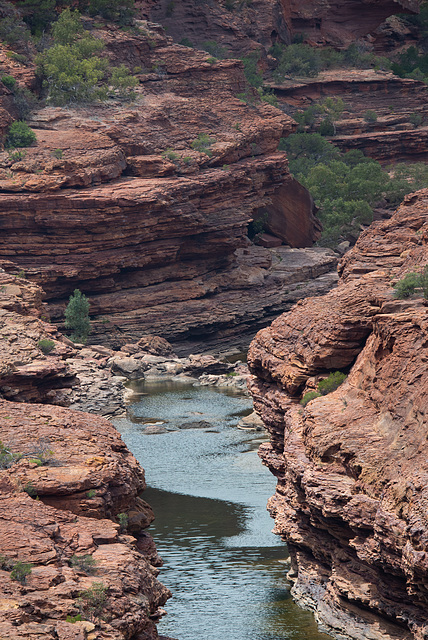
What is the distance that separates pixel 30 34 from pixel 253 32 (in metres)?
40.1

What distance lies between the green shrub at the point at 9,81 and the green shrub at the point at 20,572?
5458 centimetres

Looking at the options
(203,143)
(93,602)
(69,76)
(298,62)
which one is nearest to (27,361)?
(93,602)

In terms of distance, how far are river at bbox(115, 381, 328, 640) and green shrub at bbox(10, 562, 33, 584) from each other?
8.49 meters

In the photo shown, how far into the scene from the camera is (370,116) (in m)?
96.9

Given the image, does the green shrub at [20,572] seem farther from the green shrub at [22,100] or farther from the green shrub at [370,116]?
the green shrub at [370,116]

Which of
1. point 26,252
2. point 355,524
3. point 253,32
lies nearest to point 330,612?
point 355,524

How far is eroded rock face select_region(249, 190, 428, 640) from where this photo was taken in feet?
57.4

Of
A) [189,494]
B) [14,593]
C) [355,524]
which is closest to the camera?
[14,593]

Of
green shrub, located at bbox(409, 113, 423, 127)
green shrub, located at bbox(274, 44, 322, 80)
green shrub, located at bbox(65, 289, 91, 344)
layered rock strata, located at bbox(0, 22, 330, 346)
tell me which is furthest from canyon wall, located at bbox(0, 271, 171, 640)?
green shrub, located at bbox(274, 44, 322, 80)

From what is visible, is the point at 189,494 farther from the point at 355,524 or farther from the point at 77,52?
the point at 77,52

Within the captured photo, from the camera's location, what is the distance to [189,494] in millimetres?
33625

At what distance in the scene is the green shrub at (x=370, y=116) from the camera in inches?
3809

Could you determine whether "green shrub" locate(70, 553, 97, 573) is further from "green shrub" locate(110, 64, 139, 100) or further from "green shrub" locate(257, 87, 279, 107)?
"green shrub" locate(257, 87, 279, 107)

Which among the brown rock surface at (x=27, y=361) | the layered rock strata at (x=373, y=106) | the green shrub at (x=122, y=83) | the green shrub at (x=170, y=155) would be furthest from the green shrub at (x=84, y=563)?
the layered rock strata at (x=373, y=106)
